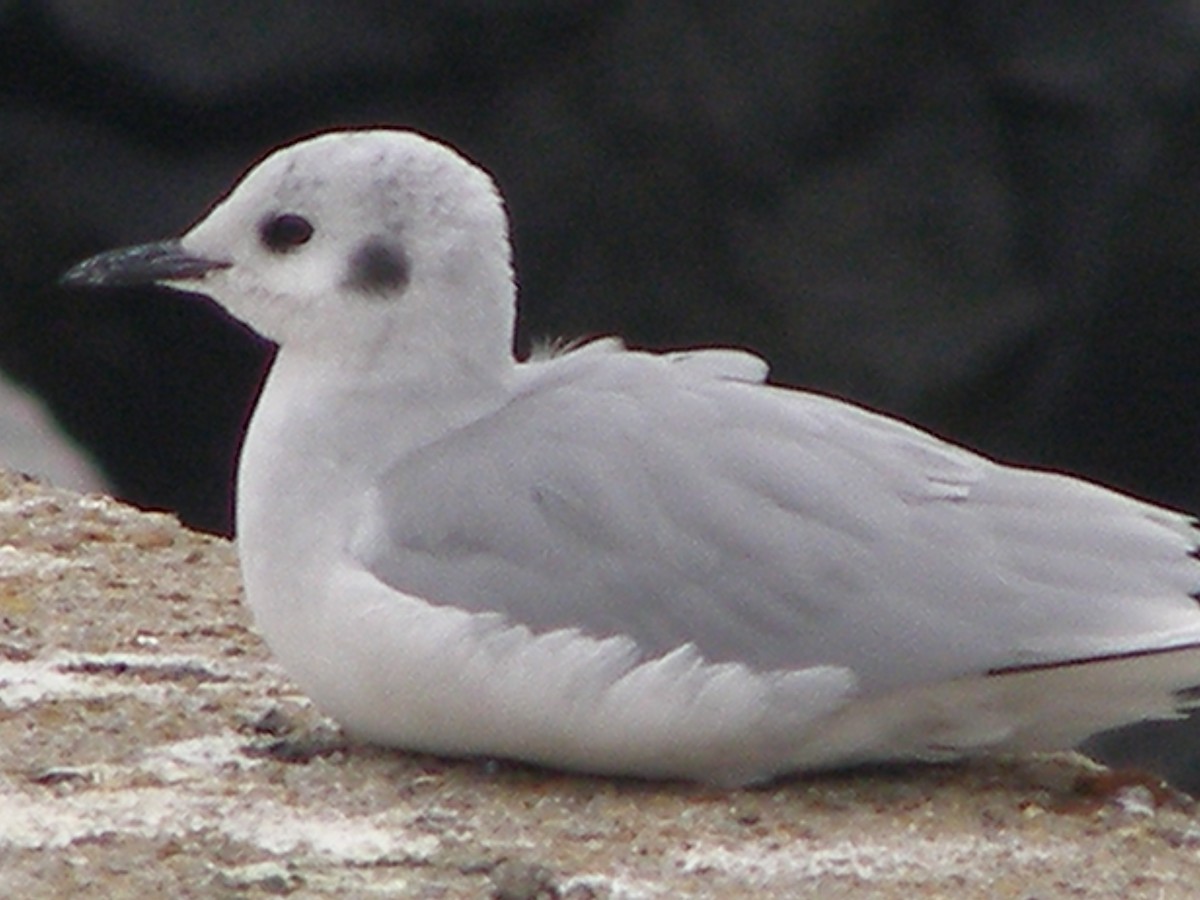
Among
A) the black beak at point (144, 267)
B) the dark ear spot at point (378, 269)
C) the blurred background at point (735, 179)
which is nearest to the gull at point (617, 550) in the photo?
the dark ear spot at point (378, 269)

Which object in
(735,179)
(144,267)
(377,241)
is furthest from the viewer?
(735,179)

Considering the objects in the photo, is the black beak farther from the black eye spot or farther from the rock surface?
the rock surface

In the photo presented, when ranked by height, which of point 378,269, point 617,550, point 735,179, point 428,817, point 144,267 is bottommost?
point 428,817

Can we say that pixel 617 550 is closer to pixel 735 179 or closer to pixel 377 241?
pixel 377 241

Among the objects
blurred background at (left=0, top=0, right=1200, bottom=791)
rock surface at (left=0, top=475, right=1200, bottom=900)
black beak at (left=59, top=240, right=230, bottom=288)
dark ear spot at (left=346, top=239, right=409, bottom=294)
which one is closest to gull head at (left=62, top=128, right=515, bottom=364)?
dark ear spot at (left=346, top=239, right=409, bottom=294)

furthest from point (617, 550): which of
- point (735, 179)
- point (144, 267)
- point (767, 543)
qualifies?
point (735, 179)

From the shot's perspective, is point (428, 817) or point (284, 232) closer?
point (428, 817)

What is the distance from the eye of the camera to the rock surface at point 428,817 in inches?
146

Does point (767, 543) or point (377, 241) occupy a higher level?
point (377, 241)

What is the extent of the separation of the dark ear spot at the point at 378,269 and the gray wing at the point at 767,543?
0.76 feet

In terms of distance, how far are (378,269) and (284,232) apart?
0.16 metres

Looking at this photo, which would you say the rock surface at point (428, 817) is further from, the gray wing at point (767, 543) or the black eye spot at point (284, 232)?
the black eye spot at point (284, 232)

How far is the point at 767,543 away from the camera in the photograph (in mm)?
4086

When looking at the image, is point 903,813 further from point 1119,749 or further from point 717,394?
point 1119,749
